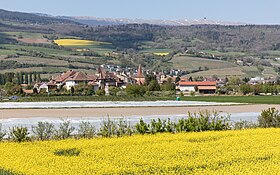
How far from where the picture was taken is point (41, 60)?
166500mm

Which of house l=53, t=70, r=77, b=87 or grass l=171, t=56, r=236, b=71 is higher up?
grass l=171, t=56, r=236, b=71

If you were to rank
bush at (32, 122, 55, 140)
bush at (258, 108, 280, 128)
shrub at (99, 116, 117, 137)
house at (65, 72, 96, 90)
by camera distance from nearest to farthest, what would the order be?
bush at (32, 122, 55, 140) → shrub at (99, 116, 117, 137) → bush at (258, 108, 280, 128) → house at (65, 72, 96, 90)

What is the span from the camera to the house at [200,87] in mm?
118500

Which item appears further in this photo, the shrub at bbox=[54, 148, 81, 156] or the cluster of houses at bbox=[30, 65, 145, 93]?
the cluster of houses at bbox=[30, 65, 145, 93]

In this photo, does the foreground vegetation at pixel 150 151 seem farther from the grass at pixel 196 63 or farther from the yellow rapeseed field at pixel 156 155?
the grass at pixel 196 63

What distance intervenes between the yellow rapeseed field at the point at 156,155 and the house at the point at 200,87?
92260 mm

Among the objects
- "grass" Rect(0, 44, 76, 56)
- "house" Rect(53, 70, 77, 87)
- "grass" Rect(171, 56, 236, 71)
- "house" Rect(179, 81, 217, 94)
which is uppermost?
"grass" Rect(0, 44, 76, 56)

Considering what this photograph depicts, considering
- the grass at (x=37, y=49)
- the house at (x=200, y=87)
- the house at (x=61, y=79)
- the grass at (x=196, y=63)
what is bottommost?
the house at (x=200, y=87)

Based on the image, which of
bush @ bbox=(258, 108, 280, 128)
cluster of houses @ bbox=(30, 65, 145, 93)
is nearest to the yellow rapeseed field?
bush @ bbox=(258, 108, 280, 128)

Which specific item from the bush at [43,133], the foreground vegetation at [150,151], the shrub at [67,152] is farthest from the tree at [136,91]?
the shrub at [67,152]

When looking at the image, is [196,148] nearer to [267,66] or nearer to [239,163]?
[239,163]

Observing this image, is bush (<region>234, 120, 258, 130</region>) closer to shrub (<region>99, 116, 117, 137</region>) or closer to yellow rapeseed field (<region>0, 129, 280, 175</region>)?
yellow rapeseed field (<region>0, 129, 280, 175</region>)

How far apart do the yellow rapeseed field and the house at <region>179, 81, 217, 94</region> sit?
92260 millimetres

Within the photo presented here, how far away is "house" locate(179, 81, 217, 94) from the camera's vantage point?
118500mm
